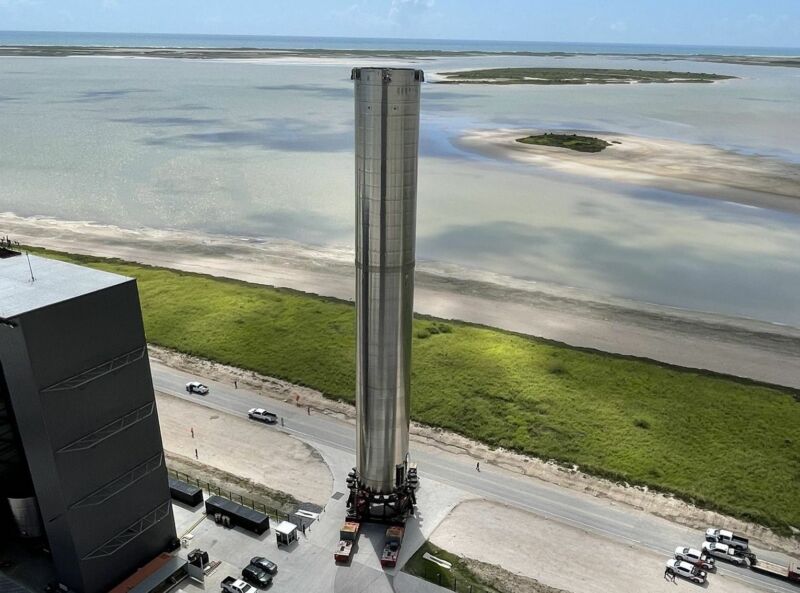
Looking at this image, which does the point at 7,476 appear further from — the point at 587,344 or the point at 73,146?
the point at 73,146

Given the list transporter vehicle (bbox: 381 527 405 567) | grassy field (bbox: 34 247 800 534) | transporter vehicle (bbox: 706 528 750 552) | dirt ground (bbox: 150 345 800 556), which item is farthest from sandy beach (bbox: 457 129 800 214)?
transporter vehicle (bbox: 381 527 405 567)

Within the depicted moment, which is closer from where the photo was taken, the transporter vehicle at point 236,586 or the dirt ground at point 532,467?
the transporter vehicle at point 236,586

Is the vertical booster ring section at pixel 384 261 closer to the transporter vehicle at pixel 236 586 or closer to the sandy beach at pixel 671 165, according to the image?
the transporter vehicle at pixel 236 586

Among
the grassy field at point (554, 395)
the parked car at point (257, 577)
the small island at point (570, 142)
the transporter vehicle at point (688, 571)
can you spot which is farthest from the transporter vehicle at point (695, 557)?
the small island at point (570, 142)

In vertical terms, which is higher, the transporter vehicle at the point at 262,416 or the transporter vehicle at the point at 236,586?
the transporter vehicle at the point at 236,586

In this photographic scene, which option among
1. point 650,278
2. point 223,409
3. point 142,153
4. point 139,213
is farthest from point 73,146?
point 650,278
